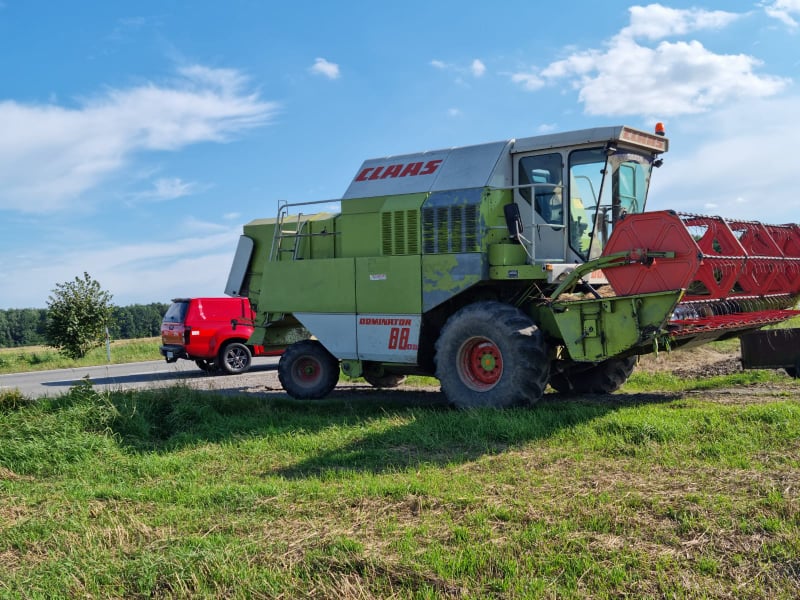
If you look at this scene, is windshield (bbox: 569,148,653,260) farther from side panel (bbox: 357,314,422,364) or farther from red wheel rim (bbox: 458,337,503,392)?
side panel (bbox: 357,314,422,364)

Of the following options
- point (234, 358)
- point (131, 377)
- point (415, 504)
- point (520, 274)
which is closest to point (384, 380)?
point (520, 274)

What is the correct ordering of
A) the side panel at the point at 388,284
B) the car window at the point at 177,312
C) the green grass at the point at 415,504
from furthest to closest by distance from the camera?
the car window at the point at 177,312
the side panel at the point at 388,284
the green grass at the point at 415,504

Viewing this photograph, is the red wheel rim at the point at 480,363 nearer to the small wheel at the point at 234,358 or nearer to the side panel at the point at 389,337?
the side panel at the point at 389,337

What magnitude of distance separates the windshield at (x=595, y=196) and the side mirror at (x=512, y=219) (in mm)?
706

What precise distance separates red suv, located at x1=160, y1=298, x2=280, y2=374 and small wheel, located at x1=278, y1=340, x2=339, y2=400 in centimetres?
562

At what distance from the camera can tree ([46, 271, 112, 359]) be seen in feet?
85.5

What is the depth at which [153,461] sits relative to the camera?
7309 millimetres

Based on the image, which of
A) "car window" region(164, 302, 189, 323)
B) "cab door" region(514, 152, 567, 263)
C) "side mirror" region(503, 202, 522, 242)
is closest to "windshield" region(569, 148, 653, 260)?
"cab door" region(514, 152, 567, 263)

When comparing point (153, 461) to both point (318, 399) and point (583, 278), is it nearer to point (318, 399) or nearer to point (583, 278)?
point (318, 399)

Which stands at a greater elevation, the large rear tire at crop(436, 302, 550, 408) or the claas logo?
the claas logo

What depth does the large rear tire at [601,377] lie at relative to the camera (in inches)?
418

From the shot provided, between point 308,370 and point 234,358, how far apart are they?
6.47 m

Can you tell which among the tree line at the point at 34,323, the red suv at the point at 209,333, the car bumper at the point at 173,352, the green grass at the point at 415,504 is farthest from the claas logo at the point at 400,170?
the tree line at the point at 34,323

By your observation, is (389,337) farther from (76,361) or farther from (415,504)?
(76,361)
